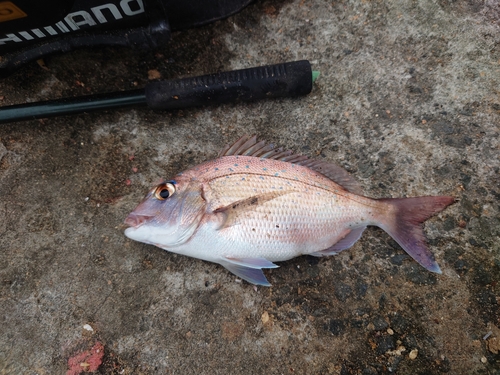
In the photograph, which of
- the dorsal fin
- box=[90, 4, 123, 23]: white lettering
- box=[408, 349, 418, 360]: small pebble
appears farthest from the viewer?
the dorsal fin

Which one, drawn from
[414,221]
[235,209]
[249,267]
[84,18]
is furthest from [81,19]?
[414,221]

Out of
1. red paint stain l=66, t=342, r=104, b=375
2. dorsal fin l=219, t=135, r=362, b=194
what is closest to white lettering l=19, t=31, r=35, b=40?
dorsal fin l=219, t=135, r=362, b=194

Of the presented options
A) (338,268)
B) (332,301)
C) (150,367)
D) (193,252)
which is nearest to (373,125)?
(338,268)

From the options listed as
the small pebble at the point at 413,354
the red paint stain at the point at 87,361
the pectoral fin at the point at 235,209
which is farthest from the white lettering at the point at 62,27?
the small pebble at the point at 413,354

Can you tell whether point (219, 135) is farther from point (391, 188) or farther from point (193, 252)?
point (391, 188)

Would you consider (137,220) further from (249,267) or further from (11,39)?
(11,39)

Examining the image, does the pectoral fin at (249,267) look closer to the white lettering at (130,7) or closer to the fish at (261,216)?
the fish at (261,216)

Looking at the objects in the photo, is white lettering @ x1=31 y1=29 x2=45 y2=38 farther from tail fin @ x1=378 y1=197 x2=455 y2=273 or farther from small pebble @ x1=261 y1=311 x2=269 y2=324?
tail fin @ x1=378 y1=197 x2=455 y2=273
